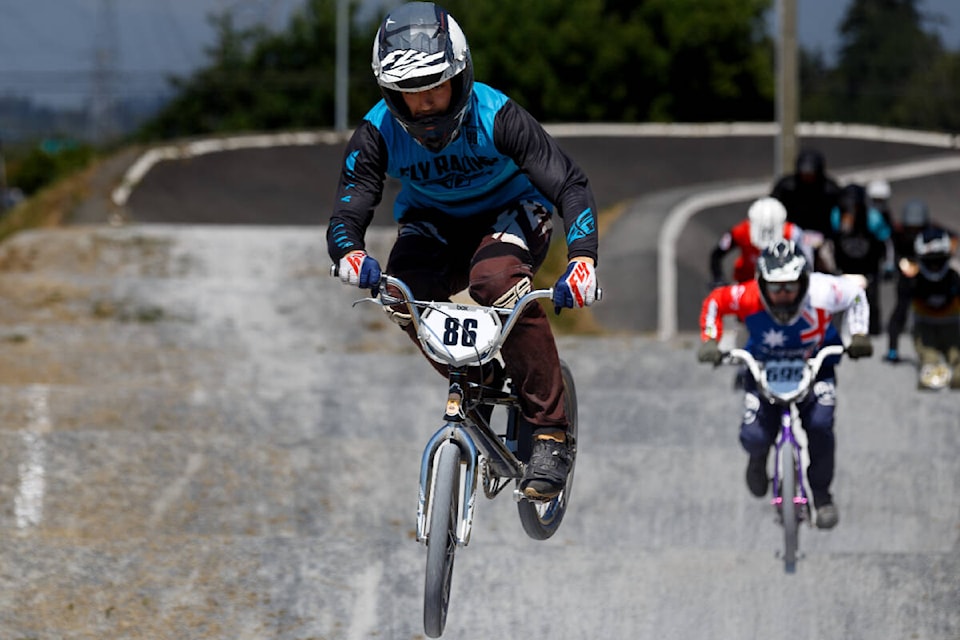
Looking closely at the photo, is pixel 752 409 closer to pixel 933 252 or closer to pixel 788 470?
pixel 788 470

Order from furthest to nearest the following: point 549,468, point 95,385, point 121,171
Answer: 1. point 121,171
2. point 95,385
3. point 549,468

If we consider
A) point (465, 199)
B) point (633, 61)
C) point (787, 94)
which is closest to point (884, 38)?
point (633, 61)

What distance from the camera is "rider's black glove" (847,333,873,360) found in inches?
304

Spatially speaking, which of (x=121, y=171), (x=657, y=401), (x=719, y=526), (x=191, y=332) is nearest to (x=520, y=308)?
(x=719, y=526)

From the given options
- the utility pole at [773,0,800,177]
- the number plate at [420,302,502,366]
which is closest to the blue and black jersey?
the number plate at [420,302,502,366]

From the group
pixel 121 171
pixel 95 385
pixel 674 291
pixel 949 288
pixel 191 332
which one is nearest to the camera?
pixel 949 288

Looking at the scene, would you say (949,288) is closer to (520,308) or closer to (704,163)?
(520,308)

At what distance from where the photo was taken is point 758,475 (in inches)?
347

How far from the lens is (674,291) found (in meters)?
22.3

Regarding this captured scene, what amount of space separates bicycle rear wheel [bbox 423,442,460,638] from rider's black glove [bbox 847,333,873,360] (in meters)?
3.34

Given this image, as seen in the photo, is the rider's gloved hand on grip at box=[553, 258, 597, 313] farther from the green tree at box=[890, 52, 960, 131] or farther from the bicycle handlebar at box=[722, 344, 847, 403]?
the green tree at box=[890, 52, 960, 131]

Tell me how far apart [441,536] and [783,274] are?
357 cm

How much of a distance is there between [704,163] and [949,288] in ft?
79.9

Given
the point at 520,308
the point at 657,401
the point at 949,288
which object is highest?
the point at 520,308
